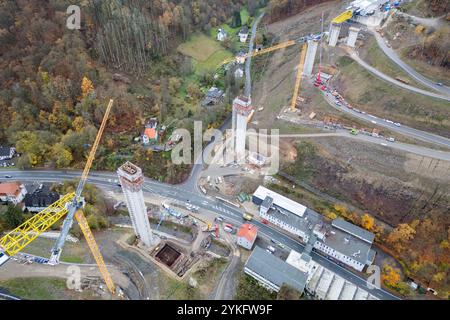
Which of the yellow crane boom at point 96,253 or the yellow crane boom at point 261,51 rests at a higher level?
the yellow crane boom at point 261,51

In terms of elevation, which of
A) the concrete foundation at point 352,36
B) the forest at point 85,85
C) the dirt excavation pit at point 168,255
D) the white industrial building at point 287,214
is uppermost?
the concrete foundation at point 352,36

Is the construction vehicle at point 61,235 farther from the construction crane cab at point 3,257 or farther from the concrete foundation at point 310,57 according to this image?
the concrete foundation at point 310,57

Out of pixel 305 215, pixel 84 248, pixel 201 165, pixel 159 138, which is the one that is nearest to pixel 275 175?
pixel 305 215

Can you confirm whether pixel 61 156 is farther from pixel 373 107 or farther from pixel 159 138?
pixel 373 107

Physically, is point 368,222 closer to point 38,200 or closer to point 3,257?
point 3,257

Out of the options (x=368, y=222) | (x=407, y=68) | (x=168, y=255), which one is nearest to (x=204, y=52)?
(x=407, y=68)

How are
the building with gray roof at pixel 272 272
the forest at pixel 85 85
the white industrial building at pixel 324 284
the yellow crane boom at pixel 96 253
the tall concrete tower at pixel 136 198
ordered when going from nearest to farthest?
the tall concrete tower at pixel 136 198
the yellow crane boom at pixel 96 253
the building with gray roof at pixel 272 272
the white industrial building at pixel 324 284
the forest at pixel 85 85

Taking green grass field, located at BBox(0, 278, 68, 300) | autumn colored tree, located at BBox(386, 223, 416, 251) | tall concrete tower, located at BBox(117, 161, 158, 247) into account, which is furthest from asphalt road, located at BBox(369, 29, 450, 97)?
green grass field, located at BBox(0, 278, 68, 300)

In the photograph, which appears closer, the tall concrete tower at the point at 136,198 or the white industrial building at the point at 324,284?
the tall concrete tower at the point at 136,198

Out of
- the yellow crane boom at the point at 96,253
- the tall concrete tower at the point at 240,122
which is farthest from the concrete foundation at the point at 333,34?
the yellow crane boom at the point at 96,253
